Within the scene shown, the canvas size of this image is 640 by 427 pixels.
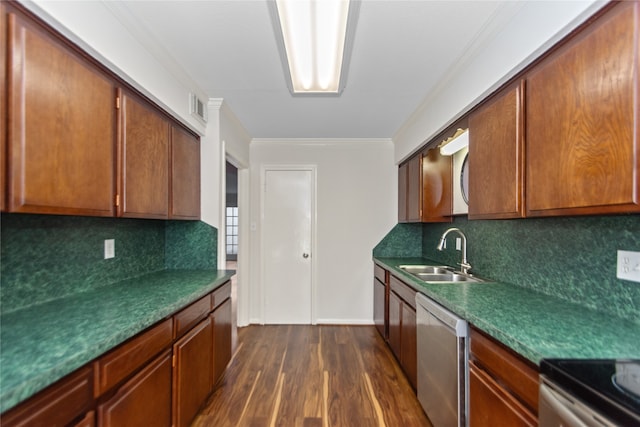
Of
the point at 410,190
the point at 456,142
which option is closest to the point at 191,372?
the point at 456,142

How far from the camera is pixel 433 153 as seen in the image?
296 centimetres

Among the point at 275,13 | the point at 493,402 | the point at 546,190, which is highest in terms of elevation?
the point at 275,13

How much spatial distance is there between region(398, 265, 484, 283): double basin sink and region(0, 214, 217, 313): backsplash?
1.90 m

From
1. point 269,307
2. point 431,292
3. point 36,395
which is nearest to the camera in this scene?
point 36,395

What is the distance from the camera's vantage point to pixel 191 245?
2.67 meters

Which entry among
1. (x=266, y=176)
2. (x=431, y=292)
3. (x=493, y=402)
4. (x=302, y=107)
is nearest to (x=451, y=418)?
(x=493, y=402)

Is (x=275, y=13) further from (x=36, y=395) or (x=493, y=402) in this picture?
(x=493, y=402)

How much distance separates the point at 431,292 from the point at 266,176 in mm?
2726

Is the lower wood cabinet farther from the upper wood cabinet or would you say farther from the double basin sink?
the double basin sink

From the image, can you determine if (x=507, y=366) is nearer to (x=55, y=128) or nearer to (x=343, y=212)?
(x=55, y=128)

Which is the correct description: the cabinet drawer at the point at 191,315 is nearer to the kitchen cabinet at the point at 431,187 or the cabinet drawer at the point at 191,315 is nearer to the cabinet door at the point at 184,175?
the cabinet door at the point at 184,175

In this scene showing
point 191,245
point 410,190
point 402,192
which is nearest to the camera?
point 191,245

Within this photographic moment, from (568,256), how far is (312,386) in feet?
6.72

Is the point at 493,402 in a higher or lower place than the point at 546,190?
lower
